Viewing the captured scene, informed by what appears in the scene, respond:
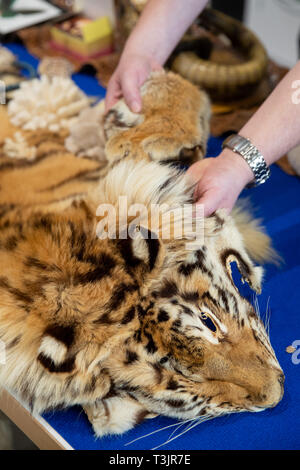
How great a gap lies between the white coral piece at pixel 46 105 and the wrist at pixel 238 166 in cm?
56

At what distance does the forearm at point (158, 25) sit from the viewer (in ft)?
4.61

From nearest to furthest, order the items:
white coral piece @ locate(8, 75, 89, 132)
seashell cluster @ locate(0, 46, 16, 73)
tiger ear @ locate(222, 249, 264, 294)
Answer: tiger ear @ locate(222, 249, 264, 294)
white coral piece @ locate(8, 75, 89, 132)
seashell cluster @ locate(0, 46, 16, 73)

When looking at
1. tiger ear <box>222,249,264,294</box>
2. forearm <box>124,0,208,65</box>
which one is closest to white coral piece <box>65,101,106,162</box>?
forearm <box>124,0,208,65</box>

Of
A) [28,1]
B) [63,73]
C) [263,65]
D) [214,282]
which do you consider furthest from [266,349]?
[28,1]

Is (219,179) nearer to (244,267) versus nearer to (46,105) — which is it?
(244,267)

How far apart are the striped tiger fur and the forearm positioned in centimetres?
61

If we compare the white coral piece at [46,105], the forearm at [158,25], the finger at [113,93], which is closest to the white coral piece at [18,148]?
the white coral piece at [46,105]

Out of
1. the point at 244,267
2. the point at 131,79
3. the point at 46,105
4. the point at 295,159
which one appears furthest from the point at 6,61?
→ the point at 244,267

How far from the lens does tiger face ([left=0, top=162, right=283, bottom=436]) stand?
850 millimetres

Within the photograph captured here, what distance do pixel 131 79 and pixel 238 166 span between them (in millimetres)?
416

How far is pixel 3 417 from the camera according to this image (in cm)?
132

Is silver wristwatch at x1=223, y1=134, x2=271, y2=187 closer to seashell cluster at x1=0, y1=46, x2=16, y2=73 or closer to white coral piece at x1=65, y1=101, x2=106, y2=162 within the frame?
white coral piece at x1=65, y1=101, x2=106, y2=162
